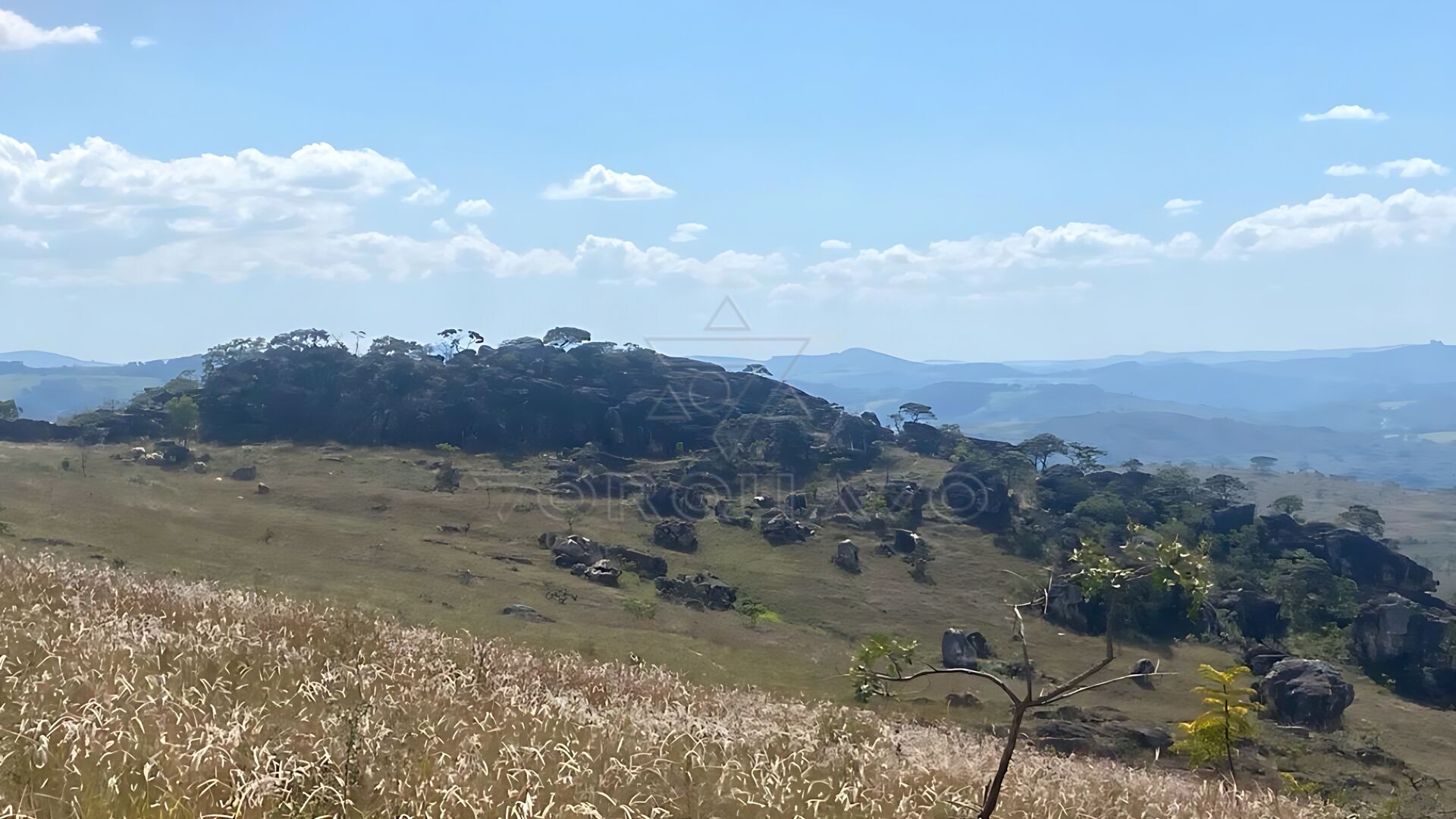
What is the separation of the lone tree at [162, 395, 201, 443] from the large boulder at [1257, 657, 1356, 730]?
318 ft

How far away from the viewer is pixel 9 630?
749 centimetres

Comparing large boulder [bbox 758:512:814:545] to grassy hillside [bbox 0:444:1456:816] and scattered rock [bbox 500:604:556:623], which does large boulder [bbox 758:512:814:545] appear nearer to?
grassy hillside [bbox 0:444:1456:816]

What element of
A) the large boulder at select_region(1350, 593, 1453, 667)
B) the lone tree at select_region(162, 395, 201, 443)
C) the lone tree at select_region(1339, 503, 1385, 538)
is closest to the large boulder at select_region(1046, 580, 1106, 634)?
the large boulder at select_region(1350, 593, 1453, 667)

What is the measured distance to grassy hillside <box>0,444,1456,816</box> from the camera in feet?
109

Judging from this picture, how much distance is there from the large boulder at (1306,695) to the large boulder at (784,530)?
1438 inches

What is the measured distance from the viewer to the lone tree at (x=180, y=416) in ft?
322

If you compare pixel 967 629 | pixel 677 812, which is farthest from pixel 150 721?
pixel 967 629

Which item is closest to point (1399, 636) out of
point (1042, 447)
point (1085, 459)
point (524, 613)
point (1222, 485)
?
point (1222, 485)

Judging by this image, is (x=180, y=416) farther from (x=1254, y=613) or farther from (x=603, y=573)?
(x=1254, y=613)

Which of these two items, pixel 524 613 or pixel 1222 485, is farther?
pixel 1222 485

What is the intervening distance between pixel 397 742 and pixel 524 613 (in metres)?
35.8

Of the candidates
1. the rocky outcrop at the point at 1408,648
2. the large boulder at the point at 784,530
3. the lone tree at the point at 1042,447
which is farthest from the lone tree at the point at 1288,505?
the large boulder at the point at 784,530

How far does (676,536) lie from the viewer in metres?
76.6

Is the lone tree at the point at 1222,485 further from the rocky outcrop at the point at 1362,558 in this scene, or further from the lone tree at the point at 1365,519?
the rocky outcrop at the point at 1362,558
